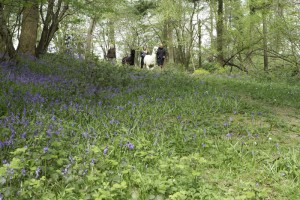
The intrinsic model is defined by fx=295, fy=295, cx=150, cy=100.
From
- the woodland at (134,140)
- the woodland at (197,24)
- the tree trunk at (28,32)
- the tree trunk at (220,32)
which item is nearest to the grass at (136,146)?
the woodland at (134,140)

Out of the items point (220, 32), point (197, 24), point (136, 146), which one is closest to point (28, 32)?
point (136, 146)

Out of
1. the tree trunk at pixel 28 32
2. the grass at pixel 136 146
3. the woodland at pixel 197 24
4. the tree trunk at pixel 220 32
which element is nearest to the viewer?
the grass at pixel 136 146

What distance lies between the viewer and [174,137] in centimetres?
467

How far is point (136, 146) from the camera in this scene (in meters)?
4.02

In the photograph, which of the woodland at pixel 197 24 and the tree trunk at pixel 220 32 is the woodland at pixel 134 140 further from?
the tree trunk at pixel 220 32

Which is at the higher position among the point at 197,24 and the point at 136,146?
the point at 197,24

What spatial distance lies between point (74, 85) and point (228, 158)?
480cm

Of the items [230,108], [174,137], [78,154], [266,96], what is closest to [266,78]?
[266,96]

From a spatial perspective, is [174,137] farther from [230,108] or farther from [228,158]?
[230,108]

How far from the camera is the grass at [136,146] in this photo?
3.00 metres

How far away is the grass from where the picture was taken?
3002 millimetres

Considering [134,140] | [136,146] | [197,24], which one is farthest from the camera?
[197,24]

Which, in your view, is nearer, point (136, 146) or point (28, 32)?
point (136, 146)

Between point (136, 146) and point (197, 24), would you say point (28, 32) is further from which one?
point (197, 24)
